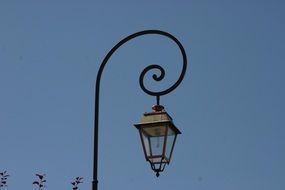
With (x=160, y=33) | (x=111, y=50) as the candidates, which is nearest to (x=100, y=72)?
(x=111, y=50)

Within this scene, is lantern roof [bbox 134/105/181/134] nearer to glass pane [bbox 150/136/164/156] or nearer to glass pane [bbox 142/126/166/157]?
glass pane [bbox 142/126/166/157]

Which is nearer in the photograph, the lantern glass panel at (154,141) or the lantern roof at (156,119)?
the lantern glass panel at (154,141)

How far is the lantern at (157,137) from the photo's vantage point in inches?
410

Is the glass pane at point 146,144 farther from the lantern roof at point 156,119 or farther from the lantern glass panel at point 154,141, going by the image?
the lantern roof at point 156,119

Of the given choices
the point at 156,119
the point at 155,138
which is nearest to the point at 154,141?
the point at 155,138

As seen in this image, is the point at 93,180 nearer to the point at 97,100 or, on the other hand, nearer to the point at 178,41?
the point at 97,100

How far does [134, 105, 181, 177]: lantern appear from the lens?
1040 cm

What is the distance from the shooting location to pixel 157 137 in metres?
10.5

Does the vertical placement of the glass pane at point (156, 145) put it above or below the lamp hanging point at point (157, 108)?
below

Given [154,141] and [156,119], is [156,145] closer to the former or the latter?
[154,141]

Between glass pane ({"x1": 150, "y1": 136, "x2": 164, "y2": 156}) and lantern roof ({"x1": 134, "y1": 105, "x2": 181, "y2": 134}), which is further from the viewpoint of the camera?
lantern roof ({"x1": 134, "y1": 105, "x2": 181, "y2": 134})

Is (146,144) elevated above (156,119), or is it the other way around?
(156,119)

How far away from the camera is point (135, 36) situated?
36.6 feet

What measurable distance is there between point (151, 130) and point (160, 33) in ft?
4.83
